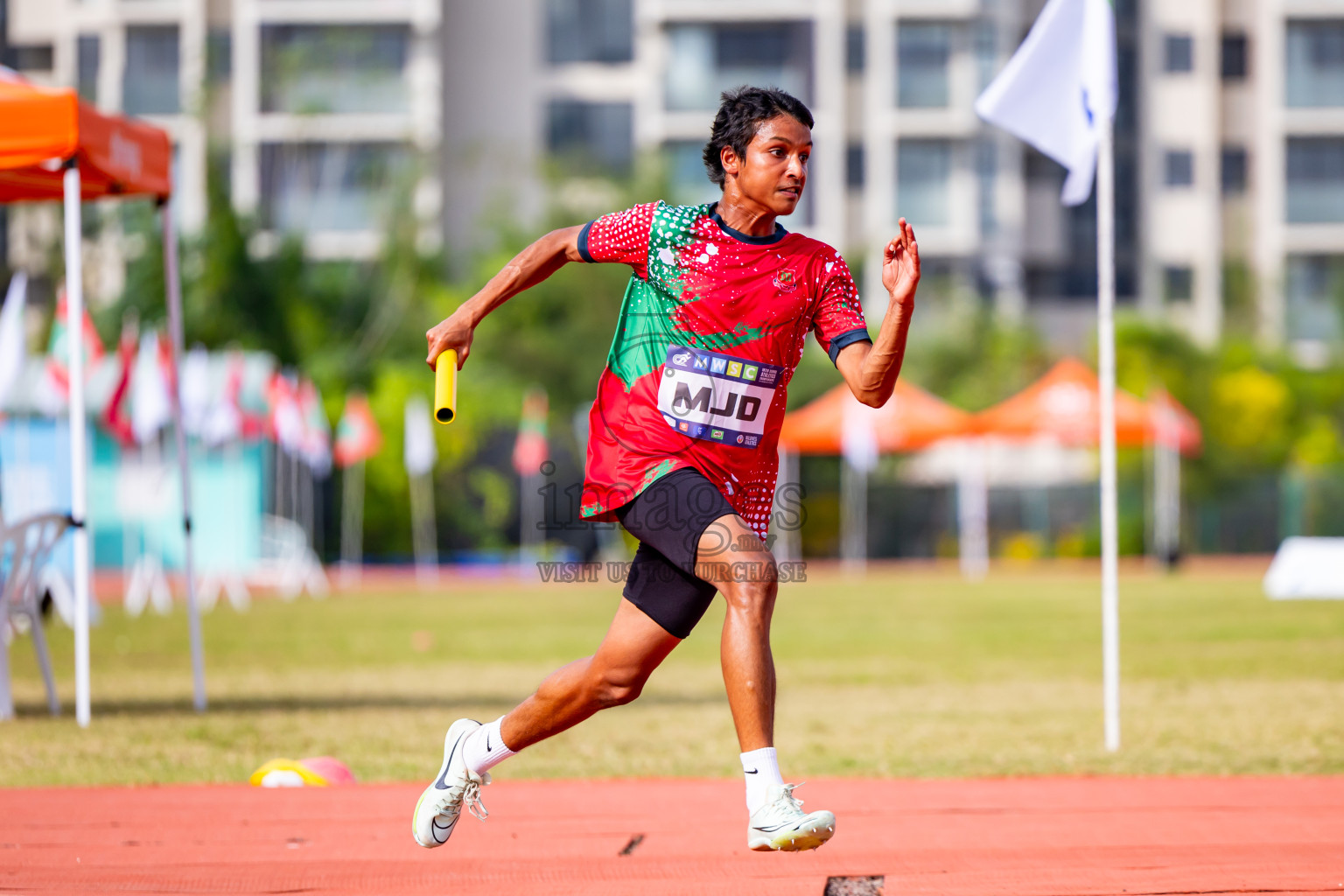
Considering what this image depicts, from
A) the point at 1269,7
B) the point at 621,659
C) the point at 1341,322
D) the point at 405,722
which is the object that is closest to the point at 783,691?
the point at 405,722

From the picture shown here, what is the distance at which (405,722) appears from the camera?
31.2 feet

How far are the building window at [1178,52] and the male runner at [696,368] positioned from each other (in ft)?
166

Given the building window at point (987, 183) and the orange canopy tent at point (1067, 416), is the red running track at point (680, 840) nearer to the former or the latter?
the orange canopy tent at point (1067, 416)

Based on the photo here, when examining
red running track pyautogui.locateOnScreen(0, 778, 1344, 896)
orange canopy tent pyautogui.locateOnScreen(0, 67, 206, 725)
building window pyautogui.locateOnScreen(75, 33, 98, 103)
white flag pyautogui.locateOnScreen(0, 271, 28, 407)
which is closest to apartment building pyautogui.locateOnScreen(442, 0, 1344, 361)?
building window pyautogui.locateOnScreen(75, 33, 98, 103)

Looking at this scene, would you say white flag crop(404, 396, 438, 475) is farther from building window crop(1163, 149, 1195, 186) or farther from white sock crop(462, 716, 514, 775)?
building window crop(1163, 149, 1195, 186)

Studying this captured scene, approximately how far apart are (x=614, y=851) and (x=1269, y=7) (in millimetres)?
50004

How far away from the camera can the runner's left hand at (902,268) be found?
4.34 m

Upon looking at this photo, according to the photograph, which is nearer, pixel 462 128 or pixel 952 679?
pixel 952 679

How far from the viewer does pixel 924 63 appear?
4912 cm

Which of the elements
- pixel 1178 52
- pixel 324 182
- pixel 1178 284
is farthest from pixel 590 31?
pixel 1178 284

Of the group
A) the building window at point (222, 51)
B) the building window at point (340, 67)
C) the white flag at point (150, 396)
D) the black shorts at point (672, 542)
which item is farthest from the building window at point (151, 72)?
the black shorts at point (672, 542)

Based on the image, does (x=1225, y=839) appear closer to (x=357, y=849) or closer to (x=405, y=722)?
(x=357, y=849)

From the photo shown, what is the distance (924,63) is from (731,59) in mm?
5817

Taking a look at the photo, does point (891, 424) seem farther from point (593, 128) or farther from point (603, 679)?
point (603, 679)
